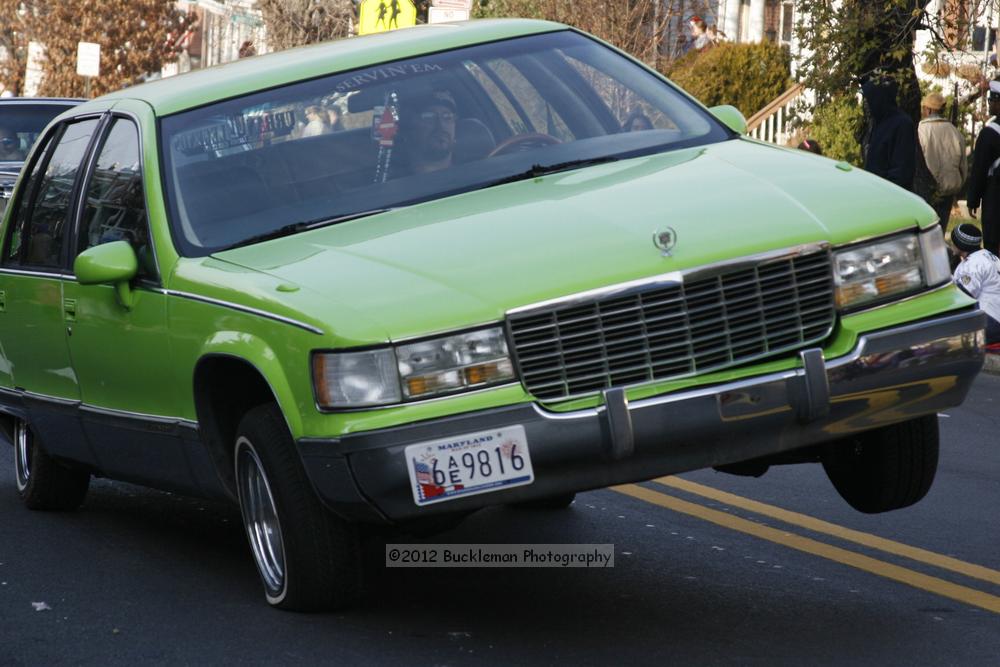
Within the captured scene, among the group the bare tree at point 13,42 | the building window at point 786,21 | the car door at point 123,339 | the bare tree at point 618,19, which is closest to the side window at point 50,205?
the car door at point 123,339

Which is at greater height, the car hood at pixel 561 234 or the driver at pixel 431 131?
the driver at pixel 431 131

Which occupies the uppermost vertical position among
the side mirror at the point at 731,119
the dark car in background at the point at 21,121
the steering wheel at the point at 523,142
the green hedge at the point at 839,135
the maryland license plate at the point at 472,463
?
the side mirror at the point at 731,119

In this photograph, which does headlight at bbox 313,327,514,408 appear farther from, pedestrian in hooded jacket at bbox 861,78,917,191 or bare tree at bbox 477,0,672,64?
bare tree at bbox 477,0,672,64

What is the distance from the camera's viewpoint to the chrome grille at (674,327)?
5191 mm

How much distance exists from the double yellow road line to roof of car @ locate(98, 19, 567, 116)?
2.04 metres

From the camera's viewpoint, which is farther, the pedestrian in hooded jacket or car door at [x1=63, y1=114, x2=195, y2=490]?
the pedestrian in hooded jacket

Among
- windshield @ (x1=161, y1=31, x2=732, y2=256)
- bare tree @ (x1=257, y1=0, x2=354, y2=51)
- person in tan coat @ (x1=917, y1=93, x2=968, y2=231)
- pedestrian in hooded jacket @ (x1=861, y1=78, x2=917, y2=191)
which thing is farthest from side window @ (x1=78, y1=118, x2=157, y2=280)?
bare tree @ (x1=257, y1=0, x2=354, y2=51)

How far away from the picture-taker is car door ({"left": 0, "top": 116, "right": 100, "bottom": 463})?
716cm

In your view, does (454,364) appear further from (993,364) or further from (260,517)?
(993,364)

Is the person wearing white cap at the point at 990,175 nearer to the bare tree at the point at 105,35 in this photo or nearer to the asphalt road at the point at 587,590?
the asphalt road at the point at 587,590

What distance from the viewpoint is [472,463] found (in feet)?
16.8

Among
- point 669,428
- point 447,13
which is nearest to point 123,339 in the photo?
point 669,428

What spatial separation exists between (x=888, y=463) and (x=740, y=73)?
26.6 m

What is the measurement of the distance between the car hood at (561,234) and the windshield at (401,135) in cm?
20
